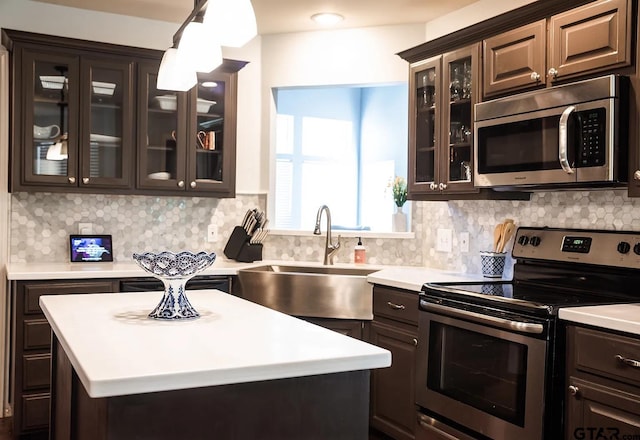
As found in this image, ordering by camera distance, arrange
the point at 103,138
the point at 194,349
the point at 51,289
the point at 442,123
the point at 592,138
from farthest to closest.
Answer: the point at 103,138 < the point at 442,123 < the point at 51,289 < the point at 592,138 < the point at 194,349

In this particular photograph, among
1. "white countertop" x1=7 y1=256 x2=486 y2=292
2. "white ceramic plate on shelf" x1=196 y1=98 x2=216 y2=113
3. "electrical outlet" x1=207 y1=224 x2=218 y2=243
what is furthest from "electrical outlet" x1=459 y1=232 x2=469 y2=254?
"white ceramic plate on shelf" x1=196 y1=98 x2=216 y2=113

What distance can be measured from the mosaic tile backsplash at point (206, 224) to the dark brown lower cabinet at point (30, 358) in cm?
60

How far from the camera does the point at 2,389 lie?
146 inches

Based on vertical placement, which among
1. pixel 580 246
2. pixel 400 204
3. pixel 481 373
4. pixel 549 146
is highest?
pixel 549 146

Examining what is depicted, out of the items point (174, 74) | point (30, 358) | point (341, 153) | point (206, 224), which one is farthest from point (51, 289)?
point (341, 153)

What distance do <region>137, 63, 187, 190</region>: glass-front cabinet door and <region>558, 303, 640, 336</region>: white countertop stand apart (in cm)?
252

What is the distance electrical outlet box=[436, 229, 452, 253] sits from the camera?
3756 mm

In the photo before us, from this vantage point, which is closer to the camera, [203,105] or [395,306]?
[395,306]

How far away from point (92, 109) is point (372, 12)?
1.78 m

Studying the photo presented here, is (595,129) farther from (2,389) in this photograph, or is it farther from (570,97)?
(2,389)

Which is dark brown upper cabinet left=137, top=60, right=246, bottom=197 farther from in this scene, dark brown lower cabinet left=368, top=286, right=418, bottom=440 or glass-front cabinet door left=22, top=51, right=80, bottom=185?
dark brown lower cabinet left=368, top=286, right=418, bottom=440

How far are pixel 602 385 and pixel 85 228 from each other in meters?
3.07

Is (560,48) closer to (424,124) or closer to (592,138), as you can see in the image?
(592,138)

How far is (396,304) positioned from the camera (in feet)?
10.4
